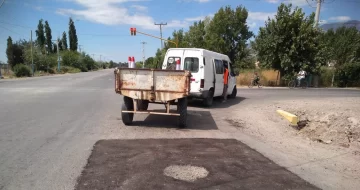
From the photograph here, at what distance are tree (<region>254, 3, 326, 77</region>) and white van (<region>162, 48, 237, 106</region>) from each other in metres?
14.9

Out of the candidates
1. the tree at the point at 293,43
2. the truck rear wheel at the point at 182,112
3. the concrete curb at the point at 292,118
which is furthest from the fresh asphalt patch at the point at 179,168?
the tree at the point at 293,43

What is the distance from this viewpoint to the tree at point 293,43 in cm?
2516

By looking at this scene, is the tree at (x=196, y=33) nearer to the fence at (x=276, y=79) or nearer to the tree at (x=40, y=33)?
the fence at (x=276, y=79)

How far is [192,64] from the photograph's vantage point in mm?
11344

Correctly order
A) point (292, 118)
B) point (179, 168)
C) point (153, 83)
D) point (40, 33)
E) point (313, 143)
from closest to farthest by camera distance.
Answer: point (179, 168) → point (313, 143) → point (153, 83) → point (292, 118) → point (40, 33)

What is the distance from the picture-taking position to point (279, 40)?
25406mm

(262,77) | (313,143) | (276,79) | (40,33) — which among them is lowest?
(313,143)

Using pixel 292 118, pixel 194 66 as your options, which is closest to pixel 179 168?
pixel 292 118

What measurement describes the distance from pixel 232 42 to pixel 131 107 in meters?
48.5

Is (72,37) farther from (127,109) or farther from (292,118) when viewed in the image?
(292,118)

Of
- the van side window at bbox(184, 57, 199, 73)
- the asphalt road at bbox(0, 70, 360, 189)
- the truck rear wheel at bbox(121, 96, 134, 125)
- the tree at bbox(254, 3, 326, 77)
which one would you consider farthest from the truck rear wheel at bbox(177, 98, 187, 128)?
the tree at bbox(254, 3, 326, 77)

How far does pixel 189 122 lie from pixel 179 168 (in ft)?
13.2

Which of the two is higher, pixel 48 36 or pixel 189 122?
pixel 48 36

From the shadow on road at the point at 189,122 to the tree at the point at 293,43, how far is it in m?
18.2
